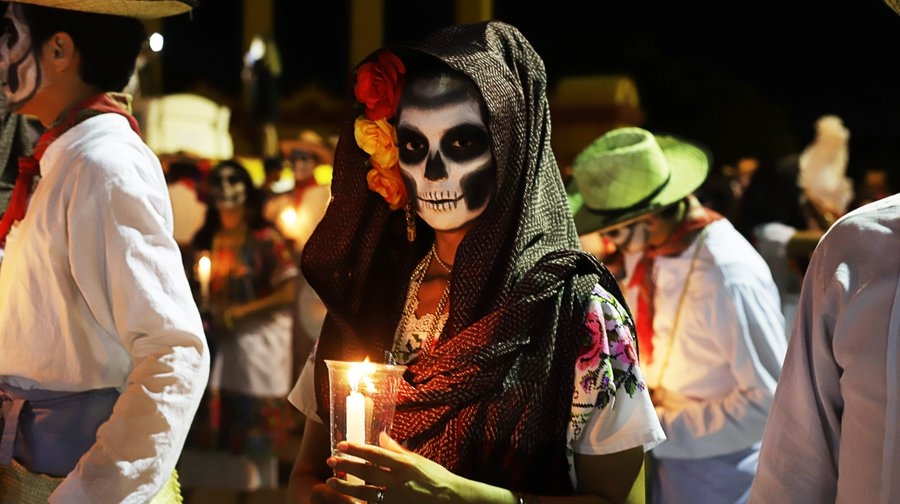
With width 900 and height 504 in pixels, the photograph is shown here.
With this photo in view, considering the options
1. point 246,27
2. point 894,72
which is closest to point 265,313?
point 246,27

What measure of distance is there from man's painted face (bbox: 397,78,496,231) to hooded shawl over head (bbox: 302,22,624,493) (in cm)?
6

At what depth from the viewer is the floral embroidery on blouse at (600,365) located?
9.41ft

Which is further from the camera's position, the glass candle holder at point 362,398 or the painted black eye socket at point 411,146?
the painted black eye socket at point 411,146

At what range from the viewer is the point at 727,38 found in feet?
117

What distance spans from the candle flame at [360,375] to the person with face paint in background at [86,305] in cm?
63

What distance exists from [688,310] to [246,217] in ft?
14.6

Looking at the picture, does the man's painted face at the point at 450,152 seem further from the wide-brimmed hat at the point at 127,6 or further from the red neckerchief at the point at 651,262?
the red neckerchief at the point at 651,262

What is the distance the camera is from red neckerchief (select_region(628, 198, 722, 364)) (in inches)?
216

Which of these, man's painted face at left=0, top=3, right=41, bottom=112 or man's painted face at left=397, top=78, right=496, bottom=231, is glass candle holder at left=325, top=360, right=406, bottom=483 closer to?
man's painted face at left=397, top=78, right=496, bottom=231

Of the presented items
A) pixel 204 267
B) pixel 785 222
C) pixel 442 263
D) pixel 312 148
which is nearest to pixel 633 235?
A: pixel 442 263

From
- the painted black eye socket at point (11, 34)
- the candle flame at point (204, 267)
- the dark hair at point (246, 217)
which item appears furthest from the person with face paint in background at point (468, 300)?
the dark hair at point (246, 217)

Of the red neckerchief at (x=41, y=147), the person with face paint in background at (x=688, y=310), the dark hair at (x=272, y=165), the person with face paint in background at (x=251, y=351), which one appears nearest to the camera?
the red neckerchief at (x=41, y=147)

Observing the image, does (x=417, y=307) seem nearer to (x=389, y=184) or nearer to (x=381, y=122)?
(x=389, y=184)

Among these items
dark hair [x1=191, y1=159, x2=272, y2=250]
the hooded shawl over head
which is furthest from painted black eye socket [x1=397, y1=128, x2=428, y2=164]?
dark hair [x1=191, y1=159, x2=272, y2=250]
